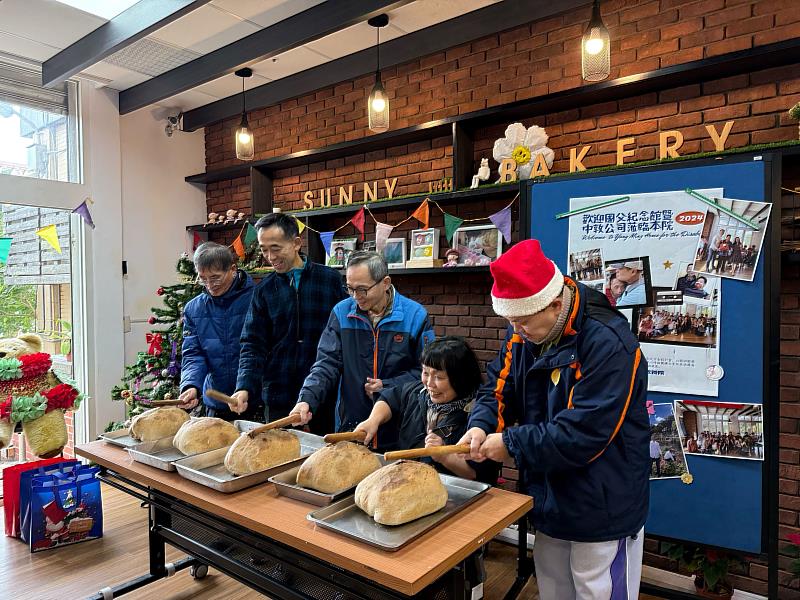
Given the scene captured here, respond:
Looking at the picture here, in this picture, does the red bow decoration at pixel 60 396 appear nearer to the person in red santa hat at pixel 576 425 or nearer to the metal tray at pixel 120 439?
the metal tray at pixel 120 439

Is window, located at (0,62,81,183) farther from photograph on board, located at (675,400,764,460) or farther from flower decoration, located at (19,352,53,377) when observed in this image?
photograph on board, located at (675,400,764,460)

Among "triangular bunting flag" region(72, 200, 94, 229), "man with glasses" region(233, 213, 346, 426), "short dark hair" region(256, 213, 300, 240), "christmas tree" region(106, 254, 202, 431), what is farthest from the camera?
"triangular bunting flag" region(72, 200, 94, 229)

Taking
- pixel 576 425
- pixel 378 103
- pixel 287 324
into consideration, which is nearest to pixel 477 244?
pixel 378 103

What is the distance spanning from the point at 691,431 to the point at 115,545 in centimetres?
313

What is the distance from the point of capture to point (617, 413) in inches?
59.2

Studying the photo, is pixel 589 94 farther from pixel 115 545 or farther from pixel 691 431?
pixel 115 545

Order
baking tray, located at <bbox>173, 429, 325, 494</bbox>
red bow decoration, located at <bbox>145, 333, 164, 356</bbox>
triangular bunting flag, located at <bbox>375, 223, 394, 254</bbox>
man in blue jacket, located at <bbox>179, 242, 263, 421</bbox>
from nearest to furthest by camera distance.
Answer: baking tray, located at <bbox>173, 429, 325, 494</bbox>
man in blue jacket, located at <bbox>179, 242, 263, 421</bbox>
triangular bunting flag, located at <bbox>375, 223, 394, 254</bbox>
red bow decoration, located at <bbox>145, 333, 164, 356</bbox>

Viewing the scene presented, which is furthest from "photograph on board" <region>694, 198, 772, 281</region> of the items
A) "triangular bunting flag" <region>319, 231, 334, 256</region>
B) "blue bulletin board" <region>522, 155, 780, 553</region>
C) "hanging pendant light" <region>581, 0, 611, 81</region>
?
"triangular bunting flag" <region>319, 231, 334, 256</region>

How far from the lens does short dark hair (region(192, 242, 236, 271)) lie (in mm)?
2699

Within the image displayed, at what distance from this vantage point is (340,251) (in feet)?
14.0

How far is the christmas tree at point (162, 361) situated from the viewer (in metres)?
4.15

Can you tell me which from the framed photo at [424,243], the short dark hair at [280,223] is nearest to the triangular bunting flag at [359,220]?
the framed photo at [424,243]

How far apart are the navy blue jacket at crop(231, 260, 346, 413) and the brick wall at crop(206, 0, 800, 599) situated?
54.0 inches

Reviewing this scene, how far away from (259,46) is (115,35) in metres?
0.87
